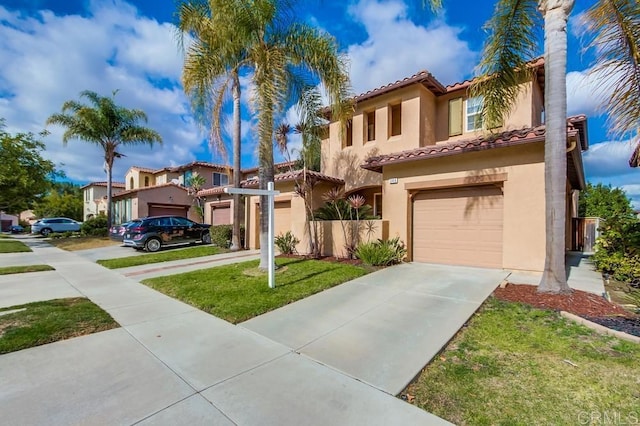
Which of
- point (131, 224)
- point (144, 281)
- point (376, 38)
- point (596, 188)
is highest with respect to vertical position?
point (376, 38)

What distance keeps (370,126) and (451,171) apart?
604cm

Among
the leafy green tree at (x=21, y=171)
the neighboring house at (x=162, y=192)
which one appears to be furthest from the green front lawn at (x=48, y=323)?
the leafy green tree at (x=21, y=171)

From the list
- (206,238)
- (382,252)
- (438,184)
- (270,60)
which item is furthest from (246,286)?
(206,238)

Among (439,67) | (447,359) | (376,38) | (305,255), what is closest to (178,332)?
(447,359)

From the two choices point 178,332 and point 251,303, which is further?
point 251,303

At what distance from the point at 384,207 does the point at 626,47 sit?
23.0ft

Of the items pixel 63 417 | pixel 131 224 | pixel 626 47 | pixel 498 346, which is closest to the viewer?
pixel 63 417

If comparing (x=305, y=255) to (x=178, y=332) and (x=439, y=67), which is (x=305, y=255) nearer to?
(x=178, y=332)

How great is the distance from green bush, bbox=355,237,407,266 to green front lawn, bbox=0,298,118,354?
697cm

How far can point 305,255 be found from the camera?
12.2m

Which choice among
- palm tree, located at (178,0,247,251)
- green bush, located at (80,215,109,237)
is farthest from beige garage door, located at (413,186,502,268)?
green bush, located at (80,215,109,237)

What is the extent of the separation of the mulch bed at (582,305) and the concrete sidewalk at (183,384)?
13.3ft

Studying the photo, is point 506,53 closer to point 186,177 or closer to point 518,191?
point 518,191

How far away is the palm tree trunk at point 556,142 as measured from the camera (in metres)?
5.85
